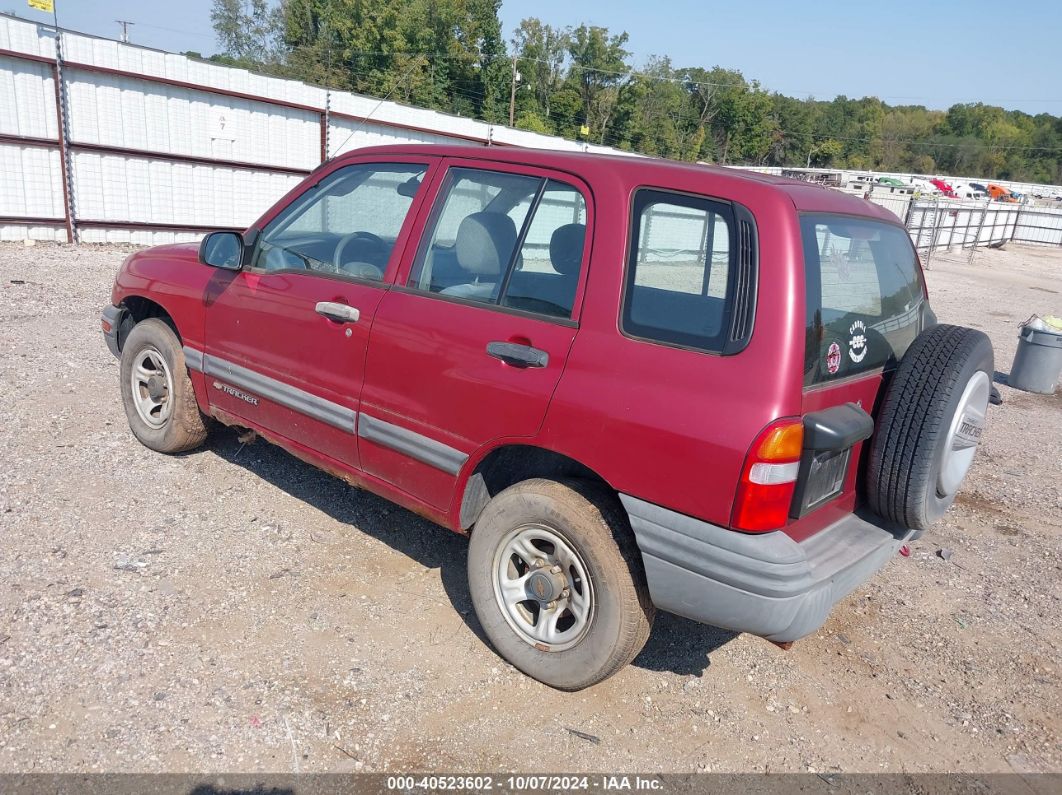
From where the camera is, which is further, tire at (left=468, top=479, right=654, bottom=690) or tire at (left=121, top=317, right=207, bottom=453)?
tire at (left=121, top=317, right=207, bottom=453)

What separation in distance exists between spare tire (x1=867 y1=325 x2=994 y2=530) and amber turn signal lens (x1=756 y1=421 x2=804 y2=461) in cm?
66

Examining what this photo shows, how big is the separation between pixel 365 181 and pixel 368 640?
2.18 meters

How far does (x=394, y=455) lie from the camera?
3.45m

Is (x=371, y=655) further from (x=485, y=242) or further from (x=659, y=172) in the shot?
(x=659, y=172)

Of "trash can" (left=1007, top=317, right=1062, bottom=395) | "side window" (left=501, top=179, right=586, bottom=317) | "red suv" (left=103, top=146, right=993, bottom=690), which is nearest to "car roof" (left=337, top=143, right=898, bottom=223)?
"red suv" (left=103, top=146, right=993, bottom=690)

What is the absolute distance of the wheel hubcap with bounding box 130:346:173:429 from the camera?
4660mm

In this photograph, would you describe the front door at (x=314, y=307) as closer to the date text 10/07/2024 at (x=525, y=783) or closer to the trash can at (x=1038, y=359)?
the date text 10/07/2024 at (x=525, y=783)

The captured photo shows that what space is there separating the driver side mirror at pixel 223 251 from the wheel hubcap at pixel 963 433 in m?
3.40

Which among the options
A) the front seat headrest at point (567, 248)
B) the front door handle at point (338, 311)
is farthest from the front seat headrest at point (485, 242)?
the front door handle at point (338, 311)

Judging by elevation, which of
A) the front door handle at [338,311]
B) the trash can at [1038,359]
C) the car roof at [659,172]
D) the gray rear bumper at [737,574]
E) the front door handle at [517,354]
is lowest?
the trash can at [1038,359]

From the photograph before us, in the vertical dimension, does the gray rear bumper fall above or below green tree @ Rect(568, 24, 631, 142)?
below

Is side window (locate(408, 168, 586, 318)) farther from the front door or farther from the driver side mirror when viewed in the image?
the driver side mirror

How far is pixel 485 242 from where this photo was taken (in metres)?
3.34

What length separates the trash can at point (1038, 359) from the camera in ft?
28.5
